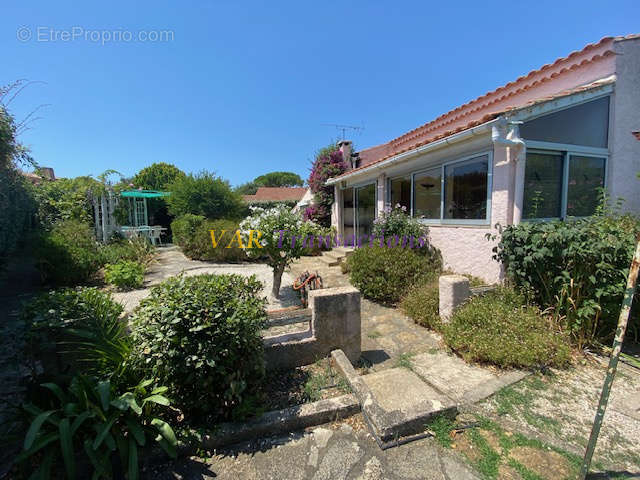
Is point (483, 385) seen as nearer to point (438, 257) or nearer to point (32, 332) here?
point (438, 257)

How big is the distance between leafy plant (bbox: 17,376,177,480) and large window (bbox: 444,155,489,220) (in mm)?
5931

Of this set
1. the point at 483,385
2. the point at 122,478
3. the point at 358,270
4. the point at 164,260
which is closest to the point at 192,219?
the point at 164,260

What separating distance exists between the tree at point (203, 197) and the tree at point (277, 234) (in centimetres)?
915

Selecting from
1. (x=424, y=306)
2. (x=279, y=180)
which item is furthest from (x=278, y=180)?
(x=424, y=306)

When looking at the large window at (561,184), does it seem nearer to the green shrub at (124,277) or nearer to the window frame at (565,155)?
the window frame at (565,155)

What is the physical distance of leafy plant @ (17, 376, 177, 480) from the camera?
1.82m

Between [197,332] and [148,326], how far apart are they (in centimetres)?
44

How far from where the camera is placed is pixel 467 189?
572 cm

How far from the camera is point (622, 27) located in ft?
18.4

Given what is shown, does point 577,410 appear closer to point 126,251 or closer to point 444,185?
point 444,185

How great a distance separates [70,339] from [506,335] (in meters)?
4.93

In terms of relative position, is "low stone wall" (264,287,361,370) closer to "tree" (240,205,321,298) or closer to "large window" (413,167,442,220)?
"tree" (240,205,321,298)

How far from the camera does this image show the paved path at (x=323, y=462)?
2.04 metres

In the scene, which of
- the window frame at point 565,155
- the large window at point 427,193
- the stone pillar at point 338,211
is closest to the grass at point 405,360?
the window frame at point 565,155
